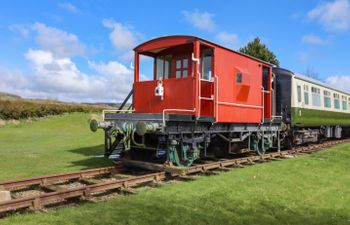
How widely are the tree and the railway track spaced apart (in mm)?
24217

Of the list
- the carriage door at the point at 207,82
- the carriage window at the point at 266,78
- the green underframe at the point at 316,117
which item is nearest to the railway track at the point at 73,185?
the carriage door at the point at 207,82

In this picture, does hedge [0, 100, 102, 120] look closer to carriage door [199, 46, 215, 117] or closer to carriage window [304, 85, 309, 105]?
carriage window [304, 85, 309, 105]

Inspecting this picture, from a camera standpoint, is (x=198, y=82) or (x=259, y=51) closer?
(x=198, y=82)

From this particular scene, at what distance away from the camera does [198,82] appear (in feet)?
34.7

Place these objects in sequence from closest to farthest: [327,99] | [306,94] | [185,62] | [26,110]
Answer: [185,62]
[306,94]
[327,99]
[26,110]

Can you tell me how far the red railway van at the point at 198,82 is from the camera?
10.8 meters

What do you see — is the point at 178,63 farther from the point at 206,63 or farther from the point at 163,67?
the point at 206,63

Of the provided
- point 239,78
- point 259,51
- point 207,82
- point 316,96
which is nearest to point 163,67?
point 207,82

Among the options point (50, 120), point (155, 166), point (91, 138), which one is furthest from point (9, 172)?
point (50, 120)

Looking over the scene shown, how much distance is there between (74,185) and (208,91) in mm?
4729

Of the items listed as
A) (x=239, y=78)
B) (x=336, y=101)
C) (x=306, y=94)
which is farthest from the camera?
(x=336, y=101)

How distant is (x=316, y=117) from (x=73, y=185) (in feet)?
45.8

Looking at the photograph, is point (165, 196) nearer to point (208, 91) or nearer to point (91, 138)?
point (208, 91)

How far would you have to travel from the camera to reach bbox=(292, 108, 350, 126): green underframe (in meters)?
17.0
